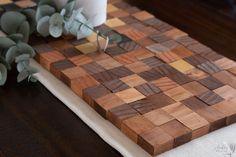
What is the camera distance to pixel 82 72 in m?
0.72

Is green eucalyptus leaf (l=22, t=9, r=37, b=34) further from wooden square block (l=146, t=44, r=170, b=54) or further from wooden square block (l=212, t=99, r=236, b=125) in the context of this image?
wooden square block (l=212, t=99, r=236, b=125)

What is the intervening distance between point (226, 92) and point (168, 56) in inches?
5.2

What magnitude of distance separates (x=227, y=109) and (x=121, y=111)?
0.51ft

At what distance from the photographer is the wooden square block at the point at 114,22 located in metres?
0.88

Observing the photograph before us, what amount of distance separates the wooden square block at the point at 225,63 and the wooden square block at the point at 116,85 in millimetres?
177

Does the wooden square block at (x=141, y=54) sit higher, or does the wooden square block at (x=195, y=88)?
the wooden square block at (x=141, y=54)

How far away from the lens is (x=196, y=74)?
72cm

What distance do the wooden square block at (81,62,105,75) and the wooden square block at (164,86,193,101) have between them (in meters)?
0.12

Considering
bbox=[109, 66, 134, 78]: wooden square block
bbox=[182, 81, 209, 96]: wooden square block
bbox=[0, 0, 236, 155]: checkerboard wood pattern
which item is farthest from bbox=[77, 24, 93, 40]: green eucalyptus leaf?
bbox=[182, 81, 209, 96]: wooden square block

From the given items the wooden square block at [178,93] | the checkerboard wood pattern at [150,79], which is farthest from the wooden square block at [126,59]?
the wooden square block at [178,93]

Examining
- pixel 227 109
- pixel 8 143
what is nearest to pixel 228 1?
pixel 227 109

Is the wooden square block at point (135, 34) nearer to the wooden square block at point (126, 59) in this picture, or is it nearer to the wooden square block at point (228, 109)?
the wooden square block at point (126, 59)

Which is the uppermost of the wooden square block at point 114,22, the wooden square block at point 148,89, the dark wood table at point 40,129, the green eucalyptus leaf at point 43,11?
the green eucalyptus leaf at point 43,11

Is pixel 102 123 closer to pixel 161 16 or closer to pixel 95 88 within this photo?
pixel 95 88
